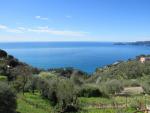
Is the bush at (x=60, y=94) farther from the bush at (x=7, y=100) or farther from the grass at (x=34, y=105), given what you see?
the bush at (x=7, y=100)

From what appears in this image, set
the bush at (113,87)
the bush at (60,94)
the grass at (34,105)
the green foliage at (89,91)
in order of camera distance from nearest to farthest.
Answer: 1. the grass at (34,105)
2. the bush at (60,94)
3. the green foliage at (89,91)
4. the bush at (113,87)

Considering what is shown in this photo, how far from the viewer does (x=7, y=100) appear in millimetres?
17891

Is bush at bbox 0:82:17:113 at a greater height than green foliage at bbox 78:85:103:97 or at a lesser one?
greater

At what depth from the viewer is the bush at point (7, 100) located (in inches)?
696

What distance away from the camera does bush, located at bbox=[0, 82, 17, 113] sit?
1768 centimetres

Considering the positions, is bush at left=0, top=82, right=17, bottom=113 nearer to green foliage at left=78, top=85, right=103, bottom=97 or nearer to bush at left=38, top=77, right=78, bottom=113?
bush at left=38, top=77, right=78, bottom=113

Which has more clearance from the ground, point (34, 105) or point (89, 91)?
point (34, 105)

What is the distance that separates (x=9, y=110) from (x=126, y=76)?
137 feet

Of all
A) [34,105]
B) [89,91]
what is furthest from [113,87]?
[34,105]

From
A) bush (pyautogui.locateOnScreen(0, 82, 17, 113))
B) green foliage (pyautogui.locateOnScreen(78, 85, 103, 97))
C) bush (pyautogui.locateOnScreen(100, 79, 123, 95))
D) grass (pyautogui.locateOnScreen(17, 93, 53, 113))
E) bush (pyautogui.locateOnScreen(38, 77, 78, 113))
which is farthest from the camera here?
bush (pyautogui.locateOnScreen(100, 79, 123, 95))

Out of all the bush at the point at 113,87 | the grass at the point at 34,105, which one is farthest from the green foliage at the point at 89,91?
the grass at the point at 34,105

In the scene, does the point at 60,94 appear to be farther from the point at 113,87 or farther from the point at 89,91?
the point at 113,87

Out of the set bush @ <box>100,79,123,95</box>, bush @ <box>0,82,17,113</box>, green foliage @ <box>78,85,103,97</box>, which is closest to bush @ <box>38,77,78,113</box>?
green foliage @ <box>78,85,103,97</box>

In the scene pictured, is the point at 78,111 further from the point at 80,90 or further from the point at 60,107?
the point at 80,90
